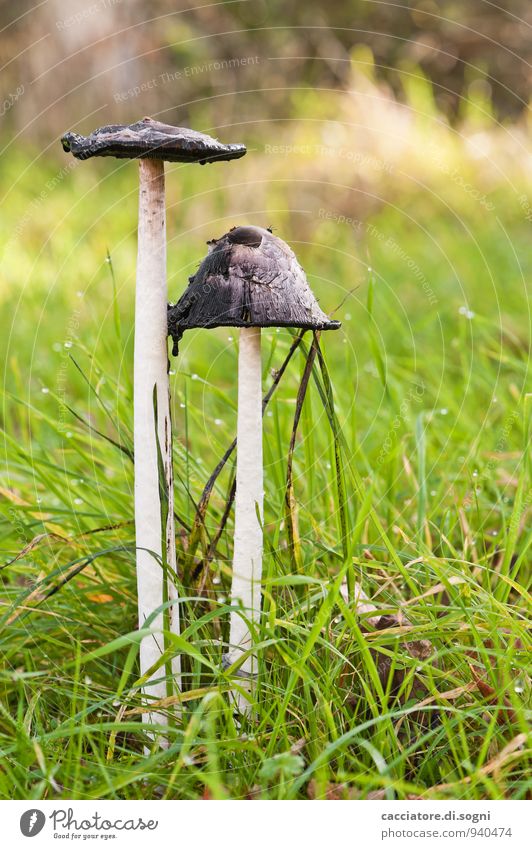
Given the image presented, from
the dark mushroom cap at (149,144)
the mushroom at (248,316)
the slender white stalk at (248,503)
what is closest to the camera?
the dark mushroom cap at (149,144)

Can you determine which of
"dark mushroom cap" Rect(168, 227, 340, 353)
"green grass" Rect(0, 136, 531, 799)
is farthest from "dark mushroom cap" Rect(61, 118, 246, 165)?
"green grass" Rect(0, 136, 531, 799)

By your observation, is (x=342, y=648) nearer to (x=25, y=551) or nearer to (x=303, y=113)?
(x=25, y=551)

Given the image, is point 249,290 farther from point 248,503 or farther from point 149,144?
point 248,503

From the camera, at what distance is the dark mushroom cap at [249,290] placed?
6.40 ft

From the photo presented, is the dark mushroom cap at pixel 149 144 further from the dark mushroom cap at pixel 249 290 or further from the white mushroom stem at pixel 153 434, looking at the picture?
the dark mushroom cap at pixel 249 290

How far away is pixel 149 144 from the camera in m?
1.86

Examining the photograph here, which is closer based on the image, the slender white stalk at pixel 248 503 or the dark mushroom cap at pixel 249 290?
the dark mushroom cap at pixel 249 290

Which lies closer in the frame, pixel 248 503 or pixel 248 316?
pixel 248 316
